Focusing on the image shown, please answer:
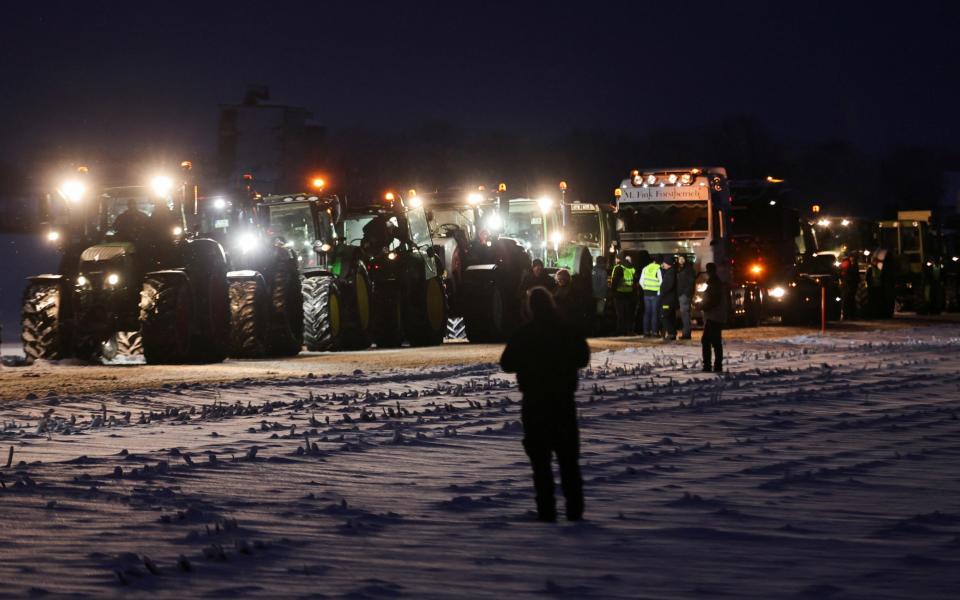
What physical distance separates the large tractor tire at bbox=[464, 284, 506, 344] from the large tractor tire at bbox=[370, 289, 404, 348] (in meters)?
1.67

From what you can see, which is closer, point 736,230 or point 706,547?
point 706,547

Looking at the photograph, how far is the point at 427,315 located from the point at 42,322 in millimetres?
7937

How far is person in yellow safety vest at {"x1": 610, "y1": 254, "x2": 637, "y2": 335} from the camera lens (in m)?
31.9

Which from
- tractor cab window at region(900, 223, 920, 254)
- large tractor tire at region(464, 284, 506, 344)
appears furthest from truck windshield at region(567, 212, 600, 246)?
tractor cab window at region(900, 223, 920, 254)

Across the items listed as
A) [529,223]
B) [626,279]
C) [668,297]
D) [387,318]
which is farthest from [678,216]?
[387,318]

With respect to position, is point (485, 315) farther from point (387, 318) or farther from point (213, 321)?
point (213, 321)

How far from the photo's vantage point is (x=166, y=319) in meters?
22.3

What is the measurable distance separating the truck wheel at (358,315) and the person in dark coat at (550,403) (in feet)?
59.7

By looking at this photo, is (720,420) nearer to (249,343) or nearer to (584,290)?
(249,343)

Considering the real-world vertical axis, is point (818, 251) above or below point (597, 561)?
above

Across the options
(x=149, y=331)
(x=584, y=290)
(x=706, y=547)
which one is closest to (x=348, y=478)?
(x=706, y=547)

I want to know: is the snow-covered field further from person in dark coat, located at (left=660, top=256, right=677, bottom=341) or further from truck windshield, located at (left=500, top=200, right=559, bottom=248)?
truck windshield, located at (left=500, top=200, right=559, bottom=248)

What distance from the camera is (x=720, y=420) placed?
1498cm

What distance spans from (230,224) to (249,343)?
7.29ft
